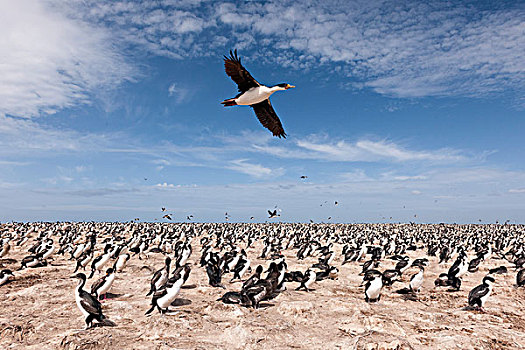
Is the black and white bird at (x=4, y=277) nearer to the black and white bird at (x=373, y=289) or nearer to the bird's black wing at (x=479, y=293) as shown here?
the black and white bird at (x=373, y=289)

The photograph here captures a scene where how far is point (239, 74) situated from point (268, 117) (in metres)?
1.98

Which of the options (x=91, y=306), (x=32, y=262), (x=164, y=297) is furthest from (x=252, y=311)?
(x=32, y=262)

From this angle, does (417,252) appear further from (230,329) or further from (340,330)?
(230,329)

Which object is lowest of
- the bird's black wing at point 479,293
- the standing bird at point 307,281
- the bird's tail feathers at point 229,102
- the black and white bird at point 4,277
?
the black and white bird at point 4,277

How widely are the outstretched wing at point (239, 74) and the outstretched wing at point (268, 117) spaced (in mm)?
1261

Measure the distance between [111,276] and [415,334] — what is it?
402 inches

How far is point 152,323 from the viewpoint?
1009 cm

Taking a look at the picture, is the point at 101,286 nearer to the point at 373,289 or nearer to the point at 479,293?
the point at 373,289

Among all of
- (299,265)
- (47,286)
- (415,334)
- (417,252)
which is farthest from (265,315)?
(417,252)

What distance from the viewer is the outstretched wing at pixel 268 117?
984 centimetres

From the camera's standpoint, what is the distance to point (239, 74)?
8.37m

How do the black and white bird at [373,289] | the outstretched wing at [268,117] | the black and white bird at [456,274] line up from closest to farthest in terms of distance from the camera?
1. the outstretched wing at [268,117]
2. the black and white bird at [373,289]
3. the black and white bird at [456,274]

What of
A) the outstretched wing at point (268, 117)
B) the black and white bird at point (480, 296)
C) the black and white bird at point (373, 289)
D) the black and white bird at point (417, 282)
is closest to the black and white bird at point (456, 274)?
the black and white bird at point (417, 282)

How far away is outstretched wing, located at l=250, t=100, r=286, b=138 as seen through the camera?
9844 mm
